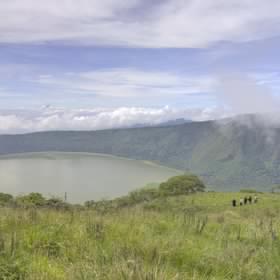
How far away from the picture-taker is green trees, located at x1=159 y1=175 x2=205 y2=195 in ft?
241

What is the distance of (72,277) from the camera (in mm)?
2527

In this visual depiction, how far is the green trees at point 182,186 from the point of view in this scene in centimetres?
7353

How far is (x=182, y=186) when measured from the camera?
7525 centimetres

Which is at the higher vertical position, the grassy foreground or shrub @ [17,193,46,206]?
the grassy foreground

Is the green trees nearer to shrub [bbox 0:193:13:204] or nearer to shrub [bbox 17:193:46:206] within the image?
shrub [bbox 0:193:13:204]

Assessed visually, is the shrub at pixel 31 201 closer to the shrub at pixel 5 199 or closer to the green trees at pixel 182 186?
the shrub at pixel 5 199

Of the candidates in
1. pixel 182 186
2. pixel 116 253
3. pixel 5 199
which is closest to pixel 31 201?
pixel 116 253

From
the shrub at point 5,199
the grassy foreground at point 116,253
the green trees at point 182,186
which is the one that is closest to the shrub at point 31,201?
the shrub at point 5,199

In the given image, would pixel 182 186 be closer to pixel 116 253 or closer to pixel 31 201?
pixel 31 201

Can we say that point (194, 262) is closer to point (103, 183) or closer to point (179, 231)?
point (179, 231)

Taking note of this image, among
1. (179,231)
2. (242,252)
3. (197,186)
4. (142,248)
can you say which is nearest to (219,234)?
(179,231)

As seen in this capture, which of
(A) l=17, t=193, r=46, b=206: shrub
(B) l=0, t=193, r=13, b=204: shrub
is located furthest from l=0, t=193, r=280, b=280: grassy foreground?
(B) l=0, t=193, r=13, b=204: shrub

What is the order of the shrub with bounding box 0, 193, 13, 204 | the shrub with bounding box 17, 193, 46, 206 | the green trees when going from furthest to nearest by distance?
the green trees
the shrub with bounding box 0, 193, 13, 204
the shrub with bounding box 17, 193, 46, 206

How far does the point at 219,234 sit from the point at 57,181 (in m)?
140
